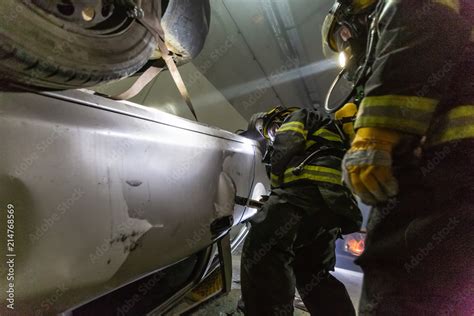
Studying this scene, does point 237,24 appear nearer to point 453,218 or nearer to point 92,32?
point 92,32

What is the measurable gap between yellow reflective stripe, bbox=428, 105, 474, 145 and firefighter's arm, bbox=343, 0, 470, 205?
6 centimetres

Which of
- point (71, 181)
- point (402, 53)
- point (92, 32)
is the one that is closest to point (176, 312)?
point (71, 181)

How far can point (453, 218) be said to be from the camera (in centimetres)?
64

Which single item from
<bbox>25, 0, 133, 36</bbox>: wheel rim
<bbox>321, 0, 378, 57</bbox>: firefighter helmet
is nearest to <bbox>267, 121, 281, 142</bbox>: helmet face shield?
<bbox>321, 0, 378, 57</bbox>: firefighter helmet

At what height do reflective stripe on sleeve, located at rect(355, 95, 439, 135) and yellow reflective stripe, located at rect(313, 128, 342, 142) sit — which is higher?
reflective stripe on sleeve, located at rect(355, 95, 439, 135)

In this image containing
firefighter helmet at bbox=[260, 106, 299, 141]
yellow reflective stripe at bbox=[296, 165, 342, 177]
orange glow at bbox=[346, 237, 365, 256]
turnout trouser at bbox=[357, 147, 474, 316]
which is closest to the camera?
turnout trouser at bbox=[357, 147, 474, 316]

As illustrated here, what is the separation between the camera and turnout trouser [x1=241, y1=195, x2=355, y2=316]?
4.34ft

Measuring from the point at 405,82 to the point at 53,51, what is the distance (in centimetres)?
73

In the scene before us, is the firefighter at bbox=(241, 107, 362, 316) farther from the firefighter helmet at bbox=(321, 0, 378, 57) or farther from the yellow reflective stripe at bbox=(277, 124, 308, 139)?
the firefighter helmet at bbox=(321, 0, 378, 57)

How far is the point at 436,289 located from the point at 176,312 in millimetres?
995

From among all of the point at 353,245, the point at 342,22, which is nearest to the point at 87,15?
the point at 342,22

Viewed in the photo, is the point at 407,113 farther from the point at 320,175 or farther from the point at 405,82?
the point at 320,175

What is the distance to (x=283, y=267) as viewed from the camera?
1.36 meters

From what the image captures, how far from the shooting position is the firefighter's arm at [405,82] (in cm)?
65
